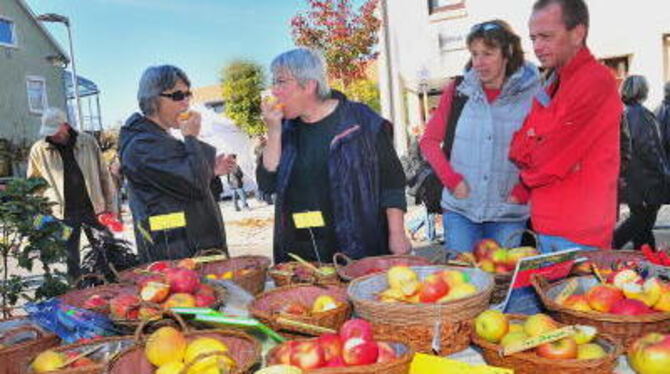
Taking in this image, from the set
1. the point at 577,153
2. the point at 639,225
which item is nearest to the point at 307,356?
the point at 577,153

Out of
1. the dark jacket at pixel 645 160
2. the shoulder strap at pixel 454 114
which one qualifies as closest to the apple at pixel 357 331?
the shoulder strap at pixel 454 114

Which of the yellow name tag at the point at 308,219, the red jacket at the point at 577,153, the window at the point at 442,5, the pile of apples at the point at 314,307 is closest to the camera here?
the pile of apples at the point at 314,307

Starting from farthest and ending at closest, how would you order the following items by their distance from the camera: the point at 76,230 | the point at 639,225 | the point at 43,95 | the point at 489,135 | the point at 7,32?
the point at 43,95, the point at 7,32, the point at 76,230, the point at 639,225, the point at 489,135

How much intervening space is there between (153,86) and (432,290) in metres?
2.01

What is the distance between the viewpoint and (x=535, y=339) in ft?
4.70

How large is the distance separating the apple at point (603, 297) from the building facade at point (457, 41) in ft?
27.8

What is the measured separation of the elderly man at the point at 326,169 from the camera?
2.75 metres

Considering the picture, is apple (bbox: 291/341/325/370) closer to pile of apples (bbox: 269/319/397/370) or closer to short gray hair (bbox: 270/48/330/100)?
pile of apples (bbox: 269/319/397/370)

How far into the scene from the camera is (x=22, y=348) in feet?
5.95

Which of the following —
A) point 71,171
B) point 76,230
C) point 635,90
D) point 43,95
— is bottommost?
point 76,230

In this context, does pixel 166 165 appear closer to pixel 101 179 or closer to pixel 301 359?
pixel 301 359

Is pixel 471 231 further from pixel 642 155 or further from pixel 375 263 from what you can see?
pixel 642 155

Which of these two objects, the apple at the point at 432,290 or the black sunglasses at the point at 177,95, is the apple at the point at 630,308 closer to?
the apple at the point at 432,290

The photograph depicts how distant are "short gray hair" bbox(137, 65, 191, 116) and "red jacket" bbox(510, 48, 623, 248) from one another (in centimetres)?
179
